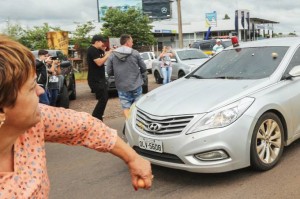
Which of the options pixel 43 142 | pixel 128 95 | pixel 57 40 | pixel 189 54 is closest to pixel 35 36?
pixel 57 40

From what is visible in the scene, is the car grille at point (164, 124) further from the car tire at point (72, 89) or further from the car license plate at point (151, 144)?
the car tire at point (72, 89)

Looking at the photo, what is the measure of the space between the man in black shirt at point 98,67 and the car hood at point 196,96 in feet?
8.37

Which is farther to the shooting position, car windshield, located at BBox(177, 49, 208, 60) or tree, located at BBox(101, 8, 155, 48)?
tree, located at BBox(101, 8, 155, 48)

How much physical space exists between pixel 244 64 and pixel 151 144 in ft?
6.31

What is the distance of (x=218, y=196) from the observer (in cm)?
374

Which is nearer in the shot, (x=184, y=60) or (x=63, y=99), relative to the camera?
(x=63, y=99)

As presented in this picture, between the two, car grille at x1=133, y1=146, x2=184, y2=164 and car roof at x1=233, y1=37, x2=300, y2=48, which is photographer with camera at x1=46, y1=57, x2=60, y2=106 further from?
car grille at x1=133, y1=146, x2=184, y2=164

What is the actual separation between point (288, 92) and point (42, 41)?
38114 millimetres

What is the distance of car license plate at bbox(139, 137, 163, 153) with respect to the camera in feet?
13.4

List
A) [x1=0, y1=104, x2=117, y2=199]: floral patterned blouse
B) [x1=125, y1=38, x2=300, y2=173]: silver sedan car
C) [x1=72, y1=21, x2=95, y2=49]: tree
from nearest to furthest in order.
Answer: [x1=0, y1=104, x2=117, y2=199]: floral patterned blouse, [x1=125, y1=38, x2=300, y2=173]: silver sedan car, [x1=72, y1=21, x2=95, y2=49]: tree

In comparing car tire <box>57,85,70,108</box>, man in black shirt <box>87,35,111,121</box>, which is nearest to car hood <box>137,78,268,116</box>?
man in black shirt <box>87,35,111,121</box>

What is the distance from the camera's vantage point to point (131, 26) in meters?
39.7

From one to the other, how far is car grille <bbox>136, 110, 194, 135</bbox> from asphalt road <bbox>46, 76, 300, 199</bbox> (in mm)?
552

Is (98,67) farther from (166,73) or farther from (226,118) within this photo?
(166,73)
